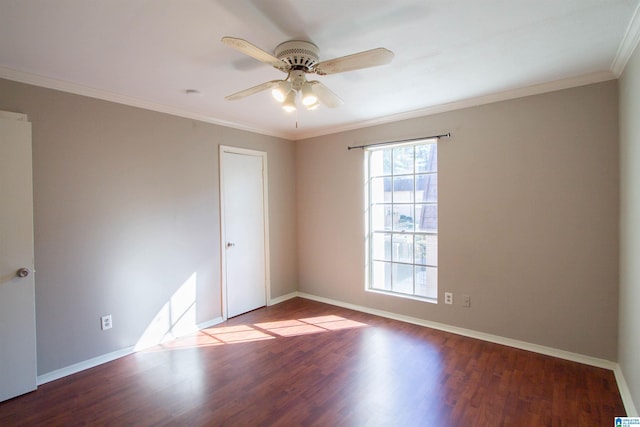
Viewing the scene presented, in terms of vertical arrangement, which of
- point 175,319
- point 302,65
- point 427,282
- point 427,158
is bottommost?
point 175,319

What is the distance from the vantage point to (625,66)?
227 cm

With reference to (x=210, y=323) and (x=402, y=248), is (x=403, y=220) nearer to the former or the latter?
(x=402, y=248)

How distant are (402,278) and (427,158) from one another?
1.50 m

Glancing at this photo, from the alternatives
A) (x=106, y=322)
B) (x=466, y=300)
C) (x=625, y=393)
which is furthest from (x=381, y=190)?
(x=106, y=322)

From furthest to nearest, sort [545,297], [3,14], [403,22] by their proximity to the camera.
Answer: [545,297] < [403,22] < [3,14]

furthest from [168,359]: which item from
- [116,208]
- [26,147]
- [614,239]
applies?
[614,239]

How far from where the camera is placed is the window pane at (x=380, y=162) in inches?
155

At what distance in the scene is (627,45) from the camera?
202 centimetres

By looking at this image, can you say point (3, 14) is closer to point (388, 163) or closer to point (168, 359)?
point (168, 359)

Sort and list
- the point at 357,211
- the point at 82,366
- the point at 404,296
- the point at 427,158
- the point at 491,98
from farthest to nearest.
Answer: the point at 357,211 → the point at 404,296 → the point at 427,158 → the point at 491,98 → the point at 82,366

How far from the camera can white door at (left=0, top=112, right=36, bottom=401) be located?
2.24 meters

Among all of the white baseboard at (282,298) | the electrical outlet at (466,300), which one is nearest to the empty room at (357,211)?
the electrical outlet at (466,300)

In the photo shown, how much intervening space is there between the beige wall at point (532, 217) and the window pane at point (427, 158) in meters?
0.13

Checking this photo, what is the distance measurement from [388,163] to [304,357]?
2471 millimetres
